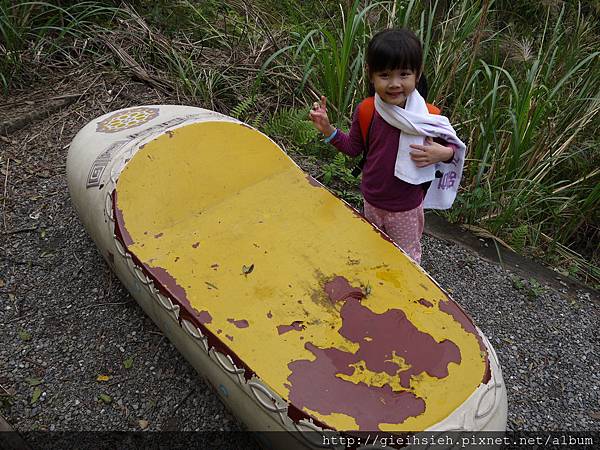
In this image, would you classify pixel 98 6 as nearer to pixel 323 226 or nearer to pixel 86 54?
pixel 86 54

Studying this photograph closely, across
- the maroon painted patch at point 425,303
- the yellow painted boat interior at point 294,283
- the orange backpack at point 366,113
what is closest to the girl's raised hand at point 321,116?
the orange backpack at point 366,113

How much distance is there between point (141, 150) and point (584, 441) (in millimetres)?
1612

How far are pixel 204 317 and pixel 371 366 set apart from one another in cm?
43

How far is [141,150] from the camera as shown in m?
1.80

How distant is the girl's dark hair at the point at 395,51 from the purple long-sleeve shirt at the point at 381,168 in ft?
0.59

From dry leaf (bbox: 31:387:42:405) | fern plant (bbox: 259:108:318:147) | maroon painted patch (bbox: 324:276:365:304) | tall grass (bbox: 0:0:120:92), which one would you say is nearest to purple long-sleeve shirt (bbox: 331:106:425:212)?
maroon painted patch (bbox: 324:276:365:304)

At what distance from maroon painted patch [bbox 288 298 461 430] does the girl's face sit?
568mm

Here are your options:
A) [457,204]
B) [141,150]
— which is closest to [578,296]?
[457,204]

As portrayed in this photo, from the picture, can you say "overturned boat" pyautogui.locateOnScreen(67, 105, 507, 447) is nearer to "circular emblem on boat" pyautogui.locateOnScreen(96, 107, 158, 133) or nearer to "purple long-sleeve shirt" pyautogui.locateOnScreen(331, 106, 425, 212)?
"circular emblem on boat" pyautogui.locateOnScreen(96, 107, 158, 133)

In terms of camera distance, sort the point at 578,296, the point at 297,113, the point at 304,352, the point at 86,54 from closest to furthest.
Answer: the point at 304,352 → the point at 578,296 → the point at 297,113 → the point at 86,54

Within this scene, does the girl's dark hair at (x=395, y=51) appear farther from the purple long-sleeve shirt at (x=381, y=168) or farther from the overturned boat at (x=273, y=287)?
the overturned boat at (x=273, y=287)

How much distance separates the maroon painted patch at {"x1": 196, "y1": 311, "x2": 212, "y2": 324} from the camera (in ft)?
4.56

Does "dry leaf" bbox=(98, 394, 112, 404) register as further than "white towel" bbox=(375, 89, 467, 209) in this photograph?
Yes

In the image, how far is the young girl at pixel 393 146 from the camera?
56.7 inches
